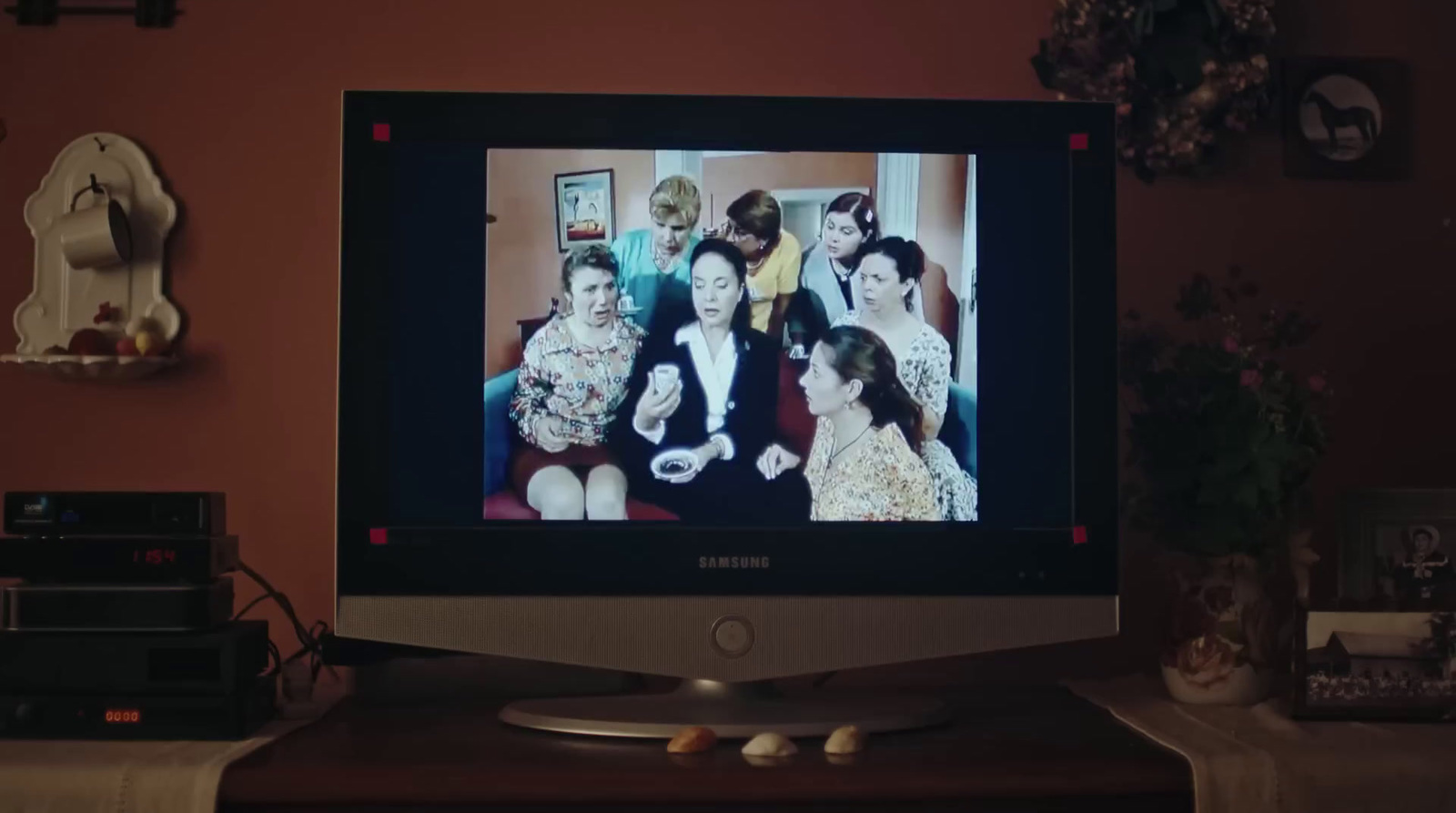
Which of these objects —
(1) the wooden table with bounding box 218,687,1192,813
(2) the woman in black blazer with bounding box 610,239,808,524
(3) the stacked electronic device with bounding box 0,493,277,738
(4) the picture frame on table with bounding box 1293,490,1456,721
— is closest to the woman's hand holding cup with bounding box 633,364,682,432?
(2) the woman in black blazer with bounding box 610,239,808,524

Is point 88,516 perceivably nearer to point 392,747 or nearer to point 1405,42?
point 392,747

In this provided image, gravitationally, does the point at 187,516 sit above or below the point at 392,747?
above

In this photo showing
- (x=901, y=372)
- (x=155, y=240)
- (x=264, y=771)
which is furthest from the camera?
(x=155, y=240)

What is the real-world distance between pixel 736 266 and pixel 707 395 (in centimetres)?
15

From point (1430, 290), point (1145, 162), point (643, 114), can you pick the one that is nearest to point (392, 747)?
point (643, 114)

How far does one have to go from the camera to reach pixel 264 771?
4.08 feet

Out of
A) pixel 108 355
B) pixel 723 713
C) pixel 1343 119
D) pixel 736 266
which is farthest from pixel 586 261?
pixel 1343 119

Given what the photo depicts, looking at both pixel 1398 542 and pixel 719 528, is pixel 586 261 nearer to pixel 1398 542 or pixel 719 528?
pixel 719 528

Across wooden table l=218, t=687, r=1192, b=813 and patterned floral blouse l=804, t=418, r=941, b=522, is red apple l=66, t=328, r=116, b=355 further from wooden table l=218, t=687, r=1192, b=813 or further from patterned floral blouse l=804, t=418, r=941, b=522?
patterned floral blouse l=804, t=418, r=941, b=522

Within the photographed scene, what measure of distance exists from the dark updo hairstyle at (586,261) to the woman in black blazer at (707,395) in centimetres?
9

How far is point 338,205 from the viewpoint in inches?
75.3

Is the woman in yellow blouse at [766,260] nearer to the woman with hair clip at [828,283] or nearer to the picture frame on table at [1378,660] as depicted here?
the woman with hair clip at [828,283]

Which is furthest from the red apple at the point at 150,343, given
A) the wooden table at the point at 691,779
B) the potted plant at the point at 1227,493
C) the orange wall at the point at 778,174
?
the potted plant at the point at 1227,493

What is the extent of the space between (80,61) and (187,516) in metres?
0.83
